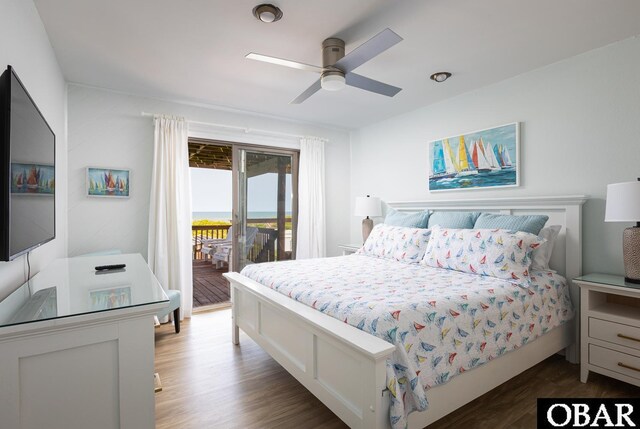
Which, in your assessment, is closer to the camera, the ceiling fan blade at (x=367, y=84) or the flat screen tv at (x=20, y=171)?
the flat screen tv at (x=20, y=171)

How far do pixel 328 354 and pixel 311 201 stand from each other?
316 cm

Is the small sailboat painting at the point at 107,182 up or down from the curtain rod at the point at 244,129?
down

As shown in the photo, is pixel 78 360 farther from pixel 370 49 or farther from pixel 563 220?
pixel 563 220

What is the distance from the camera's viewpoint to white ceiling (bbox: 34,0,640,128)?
207 centimetres

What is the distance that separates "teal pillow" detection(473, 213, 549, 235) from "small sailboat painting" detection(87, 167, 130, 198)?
3.60 meters

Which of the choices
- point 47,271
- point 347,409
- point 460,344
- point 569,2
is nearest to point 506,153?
point 569,2

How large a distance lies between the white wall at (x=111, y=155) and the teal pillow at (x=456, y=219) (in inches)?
114

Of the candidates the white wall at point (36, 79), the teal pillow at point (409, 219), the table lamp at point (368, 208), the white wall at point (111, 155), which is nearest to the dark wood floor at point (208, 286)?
the white wall at point (111, 155)

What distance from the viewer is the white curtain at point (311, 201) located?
15.4ft

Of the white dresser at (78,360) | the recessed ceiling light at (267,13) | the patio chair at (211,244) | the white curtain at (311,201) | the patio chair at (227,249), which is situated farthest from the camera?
the patio chair at (211,244)

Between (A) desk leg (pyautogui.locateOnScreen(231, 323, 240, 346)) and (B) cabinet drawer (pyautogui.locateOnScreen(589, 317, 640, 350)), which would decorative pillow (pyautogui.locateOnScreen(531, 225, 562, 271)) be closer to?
(B) cabinet drawer (pyautogui.locateOnScreen(589, 317, 640, 350))

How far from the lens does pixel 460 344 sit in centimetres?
176

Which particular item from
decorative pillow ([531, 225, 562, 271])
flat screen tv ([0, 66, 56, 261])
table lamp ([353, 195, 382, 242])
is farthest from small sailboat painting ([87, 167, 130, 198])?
decorative pillow ([531, 225, 562, 271])

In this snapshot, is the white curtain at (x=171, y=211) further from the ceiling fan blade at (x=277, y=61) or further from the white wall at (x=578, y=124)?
the white wall at (x=578, y=124)
